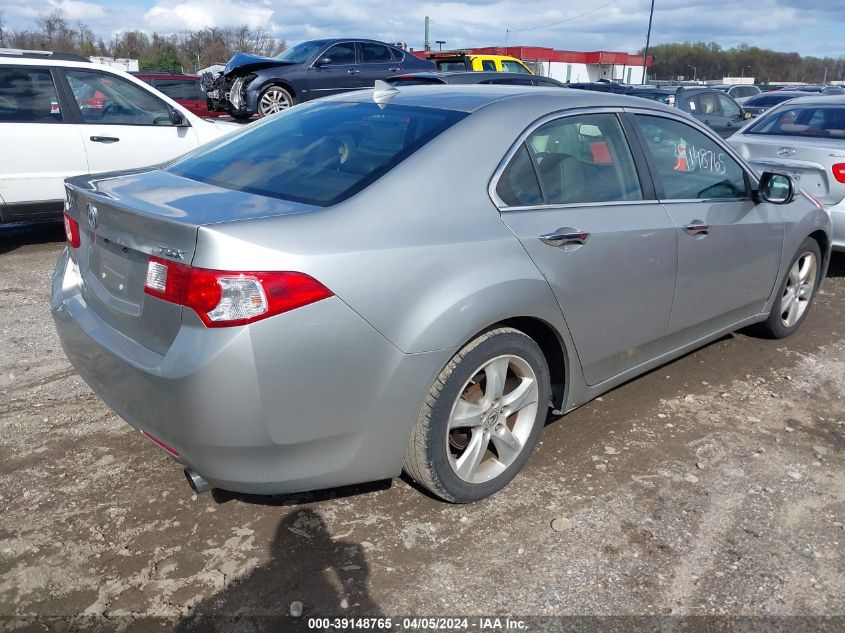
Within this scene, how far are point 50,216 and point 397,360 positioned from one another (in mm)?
5870

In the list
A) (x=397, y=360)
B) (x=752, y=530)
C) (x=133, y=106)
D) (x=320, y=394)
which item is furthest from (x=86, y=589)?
(x=133, y=106)

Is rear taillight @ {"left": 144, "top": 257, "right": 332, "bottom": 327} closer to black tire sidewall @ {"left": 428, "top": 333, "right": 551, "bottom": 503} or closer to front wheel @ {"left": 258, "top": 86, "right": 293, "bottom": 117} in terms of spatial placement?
black tire sidewall @ {"left": 428, "top": 333, "right": 551, "bottom": 503}

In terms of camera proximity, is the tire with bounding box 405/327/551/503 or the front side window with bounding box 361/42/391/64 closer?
the tire with bounding box 405/327/551/503

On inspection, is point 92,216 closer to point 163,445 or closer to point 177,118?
point 163,445

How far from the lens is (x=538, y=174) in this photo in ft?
10.1

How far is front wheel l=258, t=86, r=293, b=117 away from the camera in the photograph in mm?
12828

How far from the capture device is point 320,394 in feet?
7.82

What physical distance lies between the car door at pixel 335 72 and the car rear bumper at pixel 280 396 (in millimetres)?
11429

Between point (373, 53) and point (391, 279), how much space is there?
42.1 ft

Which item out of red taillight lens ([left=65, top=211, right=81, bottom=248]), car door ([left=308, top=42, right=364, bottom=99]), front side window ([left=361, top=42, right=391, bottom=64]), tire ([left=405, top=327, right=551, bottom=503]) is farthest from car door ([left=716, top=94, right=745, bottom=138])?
red taillight lens ([left=65, top=211, right=81, bottom=248])

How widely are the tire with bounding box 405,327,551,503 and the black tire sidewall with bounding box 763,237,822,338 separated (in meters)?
2.36

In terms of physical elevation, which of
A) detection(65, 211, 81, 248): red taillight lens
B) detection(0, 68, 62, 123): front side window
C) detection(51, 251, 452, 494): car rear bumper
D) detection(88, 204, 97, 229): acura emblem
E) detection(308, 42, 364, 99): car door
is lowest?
detection(51, 251, 452, 494): car rear bumper

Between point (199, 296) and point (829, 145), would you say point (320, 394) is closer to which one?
point (199, 296)

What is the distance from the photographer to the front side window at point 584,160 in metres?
3.13
